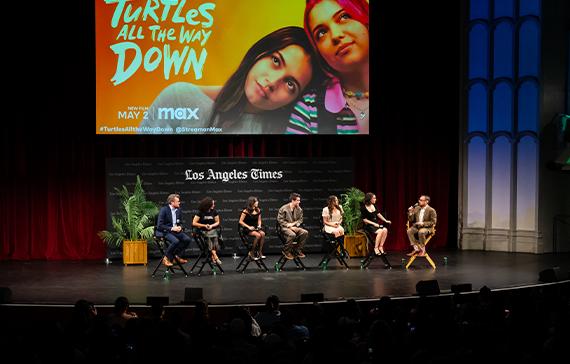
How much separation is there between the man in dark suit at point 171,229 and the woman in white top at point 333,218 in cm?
200

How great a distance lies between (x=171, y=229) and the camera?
11.3 meters

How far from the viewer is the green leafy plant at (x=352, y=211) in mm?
13188

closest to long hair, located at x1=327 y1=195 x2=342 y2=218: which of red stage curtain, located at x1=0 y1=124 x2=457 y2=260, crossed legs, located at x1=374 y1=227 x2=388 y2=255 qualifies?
crossed legs, located at x1=374 y1=227 x2=388 y2=255

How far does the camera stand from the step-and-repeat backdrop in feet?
42.1

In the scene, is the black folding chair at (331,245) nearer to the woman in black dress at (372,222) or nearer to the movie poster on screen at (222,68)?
the woman in black dress at (372,222)

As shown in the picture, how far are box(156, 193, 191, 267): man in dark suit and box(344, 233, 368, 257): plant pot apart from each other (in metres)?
2.92

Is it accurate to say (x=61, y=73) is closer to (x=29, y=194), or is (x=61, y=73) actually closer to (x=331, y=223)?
(x=29, y=194)

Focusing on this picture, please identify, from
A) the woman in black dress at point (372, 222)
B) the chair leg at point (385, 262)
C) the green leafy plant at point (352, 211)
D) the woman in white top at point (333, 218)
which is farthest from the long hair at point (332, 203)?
the green leafy plant at point (352, 211)

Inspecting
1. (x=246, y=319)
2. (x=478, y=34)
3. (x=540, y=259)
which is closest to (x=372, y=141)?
(x=478, y=34)

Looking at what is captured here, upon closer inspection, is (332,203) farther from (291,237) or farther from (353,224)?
(353,224)

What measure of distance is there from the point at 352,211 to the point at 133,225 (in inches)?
136

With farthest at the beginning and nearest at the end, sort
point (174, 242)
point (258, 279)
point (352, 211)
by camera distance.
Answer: point (352, 211) → point (174, 242) → point (258, 279)

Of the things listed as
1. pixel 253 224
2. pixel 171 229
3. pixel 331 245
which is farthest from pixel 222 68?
pixel 331 245

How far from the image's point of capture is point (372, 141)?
14.6 meters
